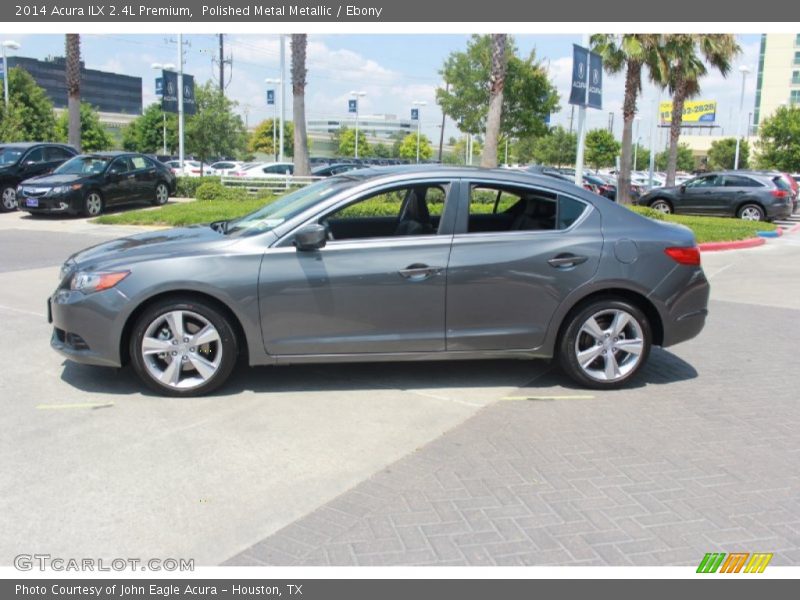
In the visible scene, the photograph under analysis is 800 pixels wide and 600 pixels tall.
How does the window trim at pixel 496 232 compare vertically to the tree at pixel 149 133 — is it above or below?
below

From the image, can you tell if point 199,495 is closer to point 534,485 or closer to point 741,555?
point 534,485

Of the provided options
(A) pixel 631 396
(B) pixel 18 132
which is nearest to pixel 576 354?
(A) pixel 631 396

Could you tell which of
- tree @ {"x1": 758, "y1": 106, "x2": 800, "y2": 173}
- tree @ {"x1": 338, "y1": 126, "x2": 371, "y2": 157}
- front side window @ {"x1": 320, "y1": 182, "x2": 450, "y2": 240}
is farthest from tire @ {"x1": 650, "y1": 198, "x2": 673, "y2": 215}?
tree @ {"x1": 338, "y1": 126, "x2": 371, "y2": 157}

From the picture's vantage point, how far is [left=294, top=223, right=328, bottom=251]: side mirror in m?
5.21

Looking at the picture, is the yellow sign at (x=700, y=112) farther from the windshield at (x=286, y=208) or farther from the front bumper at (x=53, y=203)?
the windshield at (x=286, y=208)

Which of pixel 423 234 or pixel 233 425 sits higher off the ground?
pixel 423 234

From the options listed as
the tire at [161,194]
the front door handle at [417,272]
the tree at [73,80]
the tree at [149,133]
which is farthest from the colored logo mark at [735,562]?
the tree at [149,133]

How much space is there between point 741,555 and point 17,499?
360 cm

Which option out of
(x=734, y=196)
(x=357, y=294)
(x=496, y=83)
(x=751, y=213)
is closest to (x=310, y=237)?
(x=357, y=294)

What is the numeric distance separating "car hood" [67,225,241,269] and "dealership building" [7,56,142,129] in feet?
355

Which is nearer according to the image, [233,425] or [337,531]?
[337,531]

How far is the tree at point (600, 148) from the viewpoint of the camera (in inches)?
2670

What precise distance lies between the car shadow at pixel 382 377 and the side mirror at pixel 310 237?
1137 millimetres

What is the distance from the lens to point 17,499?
3.83m
